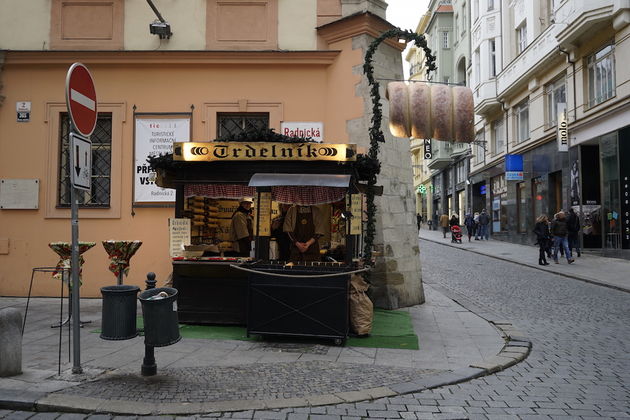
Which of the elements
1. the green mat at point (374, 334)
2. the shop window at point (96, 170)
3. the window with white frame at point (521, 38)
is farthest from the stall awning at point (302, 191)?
the window with white frame at point (521, 38)

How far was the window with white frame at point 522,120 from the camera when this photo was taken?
2623cm

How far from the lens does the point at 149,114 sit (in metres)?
10.8

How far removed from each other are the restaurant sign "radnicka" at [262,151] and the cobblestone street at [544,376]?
3.85m

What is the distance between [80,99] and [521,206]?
2516cm

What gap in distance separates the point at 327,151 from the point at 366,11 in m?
3.84

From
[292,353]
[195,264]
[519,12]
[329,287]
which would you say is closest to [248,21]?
[195,264]

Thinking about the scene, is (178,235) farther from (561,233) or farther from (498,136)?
(498,136)

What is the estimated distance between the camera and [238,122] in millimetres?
11016

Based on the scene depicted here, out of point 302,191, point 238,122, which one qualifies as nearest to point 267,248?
point 302,191

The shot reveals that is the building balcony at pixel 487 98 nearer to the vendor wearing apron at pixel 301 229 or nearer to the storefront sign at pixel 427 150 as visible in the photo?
the storefront sign at pixel 427 150

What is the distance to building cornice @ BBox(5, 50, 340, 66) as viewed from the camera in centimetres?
1072

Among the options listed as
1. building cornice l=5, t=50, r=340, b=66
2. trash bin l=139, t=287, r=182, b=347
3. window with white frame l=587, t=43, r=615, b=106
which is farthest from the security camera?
window with white frame l=587, t=43, r=615, b=106

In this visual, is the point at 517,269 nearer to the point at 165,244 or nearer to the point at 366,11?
the point at 366,11

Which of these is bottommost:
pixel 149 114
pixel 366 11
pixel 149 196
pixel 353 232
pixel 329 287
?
pixel 329 287
